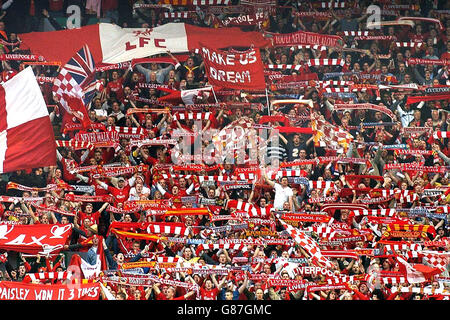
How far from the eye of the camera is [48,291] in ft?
62.5

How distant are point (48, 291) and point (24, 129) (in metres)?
2.87

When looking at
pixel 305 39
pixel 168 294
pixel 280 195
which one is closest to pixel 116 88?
pixel 305 39

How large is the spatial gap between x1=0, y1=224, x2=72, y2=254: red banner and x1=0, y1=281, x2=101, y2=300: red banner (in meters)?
1.18

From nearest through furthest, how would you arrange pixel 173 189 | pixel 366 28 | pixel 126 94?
1. pixel 173 189
2. pixel 126 94
3. pixel 366 28

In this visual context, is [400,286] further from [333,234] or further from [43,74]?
[43,74]

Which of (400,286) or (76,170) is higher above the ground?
(76,170)

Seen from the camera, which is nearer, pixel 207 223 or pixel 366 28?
pixel 207 223

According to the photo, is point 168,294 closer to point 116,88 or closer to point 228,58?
point 116,88

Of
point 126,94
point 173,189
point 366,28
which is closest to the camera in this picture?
point 173,189

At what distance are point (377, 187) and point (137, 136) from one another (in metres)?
4.29

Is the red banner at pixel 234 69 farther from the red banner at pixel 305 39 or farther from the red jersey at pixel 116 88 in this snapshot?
the red jersey at pixel 116 88

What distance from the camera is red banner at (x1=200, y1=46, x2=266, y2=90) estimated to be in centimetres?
2312
